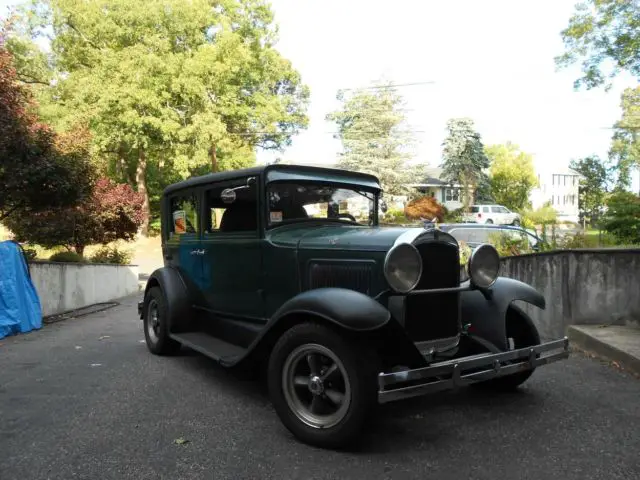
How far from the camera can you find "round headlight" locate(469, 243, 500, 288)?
412 centimetres

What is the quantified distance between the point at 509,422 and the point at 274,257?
86.7 inches

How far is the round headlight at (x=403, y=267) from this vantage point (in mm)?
3473

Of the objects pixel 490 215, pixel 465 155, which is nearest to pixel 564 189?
pixel 465 155

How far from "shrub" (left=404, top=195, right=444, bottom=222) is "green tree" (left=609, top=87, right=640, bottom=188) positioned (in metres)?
14.2

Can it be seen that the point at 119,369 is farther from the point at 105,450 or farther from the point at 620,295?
the point at 620,295

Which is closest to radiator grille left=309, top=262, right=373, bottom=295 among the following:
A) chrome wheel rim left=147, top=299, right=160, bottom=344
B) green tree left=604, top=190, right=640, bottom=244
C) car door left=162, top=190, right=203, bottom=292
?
car door left=162, top=190, right=203, bottom=292

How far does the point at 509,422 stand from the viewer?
374 centimetres

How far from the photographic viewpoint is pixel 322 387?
341 cm

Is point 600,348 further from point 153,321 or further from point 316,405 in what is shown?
point 153,321

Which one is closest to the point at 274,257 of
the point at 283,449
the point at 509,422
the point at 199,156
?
the point at 283,449

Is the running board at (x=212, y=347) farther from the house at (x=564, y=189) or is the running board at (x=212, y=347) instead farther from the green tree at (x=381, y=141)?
the house at (x=564, y=189)

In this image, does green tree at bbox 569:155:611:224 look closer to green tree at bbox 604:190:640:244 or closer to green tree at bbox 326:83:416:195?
green tree at bbox 326:83:416:195

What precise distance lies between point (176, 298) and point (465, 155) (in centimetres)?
4583

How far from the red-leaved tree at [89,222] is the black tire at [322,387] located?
912 cm
